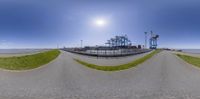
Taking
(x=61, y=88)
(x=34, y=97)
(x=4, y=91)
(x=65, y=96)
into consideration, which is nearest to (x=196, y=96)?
(x=65, y=96)

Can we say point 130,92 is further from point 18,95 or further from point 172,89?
point 18,95

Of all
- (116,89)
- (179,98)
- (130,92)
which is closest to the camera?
(179,98)

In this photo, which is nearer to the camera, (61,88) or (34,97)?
(34,97)

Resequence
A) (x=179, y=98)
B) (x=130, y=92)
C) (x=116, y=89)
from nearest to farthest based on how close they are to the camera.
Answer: (x=179, y=98) → (x=130, y=92) → (x=116, y=89)

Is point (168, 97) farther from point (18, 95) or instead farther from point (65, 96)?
point (18, 95)

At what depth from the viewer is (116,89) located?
28.6 ft

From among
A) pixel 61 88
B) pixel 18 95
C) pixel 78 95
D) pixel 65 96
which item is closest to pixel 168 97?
pixel 78 95

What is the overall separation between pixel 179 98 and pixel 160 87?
177cm

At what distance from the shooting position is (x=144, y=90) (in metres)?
8.38

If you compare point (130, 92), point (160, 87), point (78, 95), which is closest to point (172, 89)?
point (160, 87)

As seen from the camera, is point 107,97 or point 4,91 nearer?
point 107,97

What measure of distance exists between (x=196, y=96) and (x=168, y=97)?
4.03ft

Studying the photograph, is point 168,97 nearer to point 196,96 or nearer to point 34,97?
point 196,96

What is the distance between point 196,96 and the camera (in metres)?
7.50
